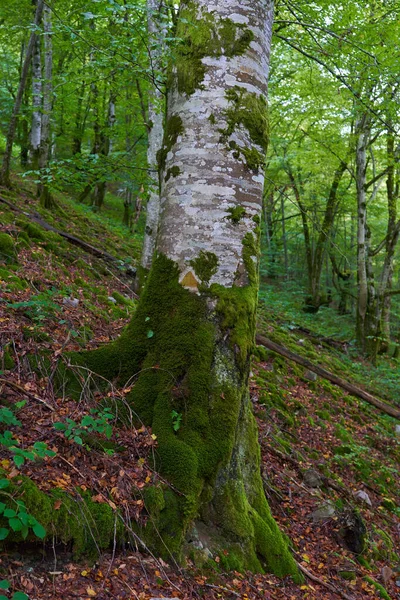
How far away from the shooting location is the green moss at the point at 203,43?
325cm

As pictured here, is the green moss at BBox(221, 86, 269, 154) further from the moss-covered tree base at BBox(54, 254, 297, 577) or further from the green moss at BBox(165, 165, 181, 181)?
the moss-covered tree base at BBox(54, 254, 297, 577)

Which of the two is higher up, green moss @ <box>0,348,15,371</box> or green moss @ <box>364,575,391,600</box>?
green moss @ <box>0,348,15,371</box>

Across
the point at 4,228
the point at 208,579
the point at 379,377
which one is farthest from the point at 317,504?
the point at 379,377

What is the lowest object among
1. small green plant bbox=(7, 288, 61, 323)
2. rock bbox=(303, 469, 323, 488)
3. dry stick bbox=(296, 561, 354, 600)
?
dry stick bbox=(296, 561, 354, 600)

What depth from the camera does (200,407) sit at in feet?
9.62

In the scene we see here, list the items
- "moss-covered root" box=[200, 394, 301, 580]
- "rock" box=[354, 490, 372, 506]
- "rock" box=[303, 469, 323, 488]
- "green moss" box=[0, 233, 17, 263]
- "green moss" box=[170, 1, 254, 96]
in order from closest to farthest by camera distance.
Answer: "moss-covered root" box=[200, 394, 301, 580] → "green moss" box=[170, 1, 254, 96] → "rock" box=[303, 469, 323, 488] → "rock" box=[354, 490, 372, 506] → "green moss" box=[0, 233, 17, 263]

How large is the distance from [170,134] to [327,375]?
638cm

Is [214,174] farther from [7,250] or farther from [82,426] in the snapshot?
[7,250]

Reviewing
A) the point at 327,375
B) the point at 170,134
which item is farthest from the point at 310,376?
the point at 170,134

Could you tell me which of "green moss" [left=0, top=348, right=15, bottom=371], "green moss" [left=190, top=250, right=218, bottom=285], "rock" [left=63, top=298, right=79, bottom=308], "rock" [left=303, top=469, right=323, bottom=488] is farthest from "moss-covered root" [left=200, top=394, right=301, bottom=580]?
"rock" [left=63, top=298, right=79, bottom=308]

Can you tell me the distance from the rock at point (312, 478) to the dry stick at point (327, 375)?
3495 mm

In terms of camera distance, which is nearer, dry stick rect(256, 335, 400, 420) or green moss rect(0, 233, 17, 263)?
green moss rect(0, 233, 17, 263)

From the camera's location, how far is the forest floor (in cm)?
221

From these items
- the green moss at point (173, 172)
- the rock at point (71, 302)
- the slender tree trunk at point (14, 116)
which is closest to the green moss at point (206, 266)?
the green moss at point (173, 172)
